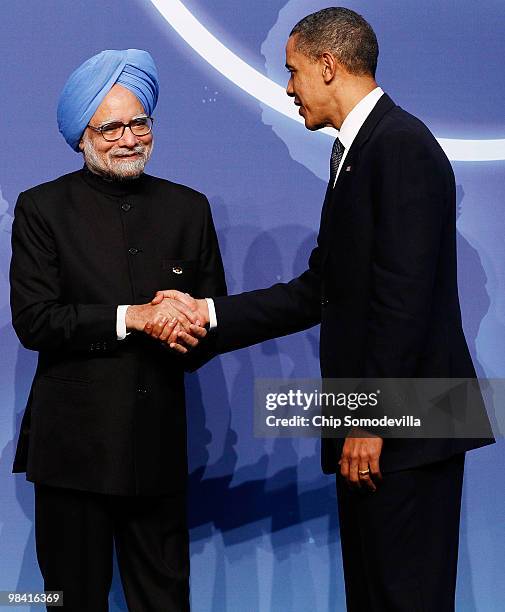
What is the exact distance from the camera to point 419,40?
3.15 metres

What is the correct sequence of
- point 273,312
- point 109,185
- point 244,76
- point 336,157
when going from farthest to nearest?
point 244,76
point 273,312
point 109,185
point 336,157

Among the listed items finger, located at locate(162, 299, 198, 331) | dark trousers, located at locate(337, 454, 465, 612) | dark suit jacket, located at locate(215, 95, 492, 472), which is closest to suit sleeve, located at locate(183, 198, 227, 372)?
finger, located at locate(162, 299, 198, 331)

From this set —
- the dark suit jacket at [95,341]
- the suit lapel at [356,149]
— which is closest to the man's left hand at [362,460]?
the suit lapel at [356,149]

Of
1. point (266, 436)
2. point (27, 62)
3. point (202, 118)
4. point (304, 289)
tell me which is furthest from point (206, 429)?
point (27, 62)

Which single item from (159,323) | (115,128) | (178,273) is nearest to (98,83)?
(115,128)

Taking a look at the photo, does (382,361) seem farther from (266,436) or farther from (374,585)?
(266,436)

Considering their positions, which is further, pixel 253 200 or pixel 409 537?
pixel 253 200

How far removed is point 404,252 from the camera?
6.97 ft

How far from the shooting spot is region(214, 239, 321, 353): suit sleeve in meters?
2.71

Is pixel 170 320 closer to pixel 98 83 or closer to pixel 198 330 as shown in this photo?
pixel 198 330

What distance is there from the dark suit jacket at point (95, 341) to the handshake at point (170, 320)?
4cm

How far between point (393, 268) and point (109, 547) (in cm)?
96

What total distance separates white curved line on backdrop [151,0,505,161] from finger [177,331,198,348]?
33.0 inches

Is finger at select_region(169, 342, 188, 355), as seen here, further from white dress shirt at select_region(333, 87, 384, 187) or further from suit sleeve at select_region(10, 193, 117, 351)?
white dress shirt at select_region(333, 87, 384, 187)
